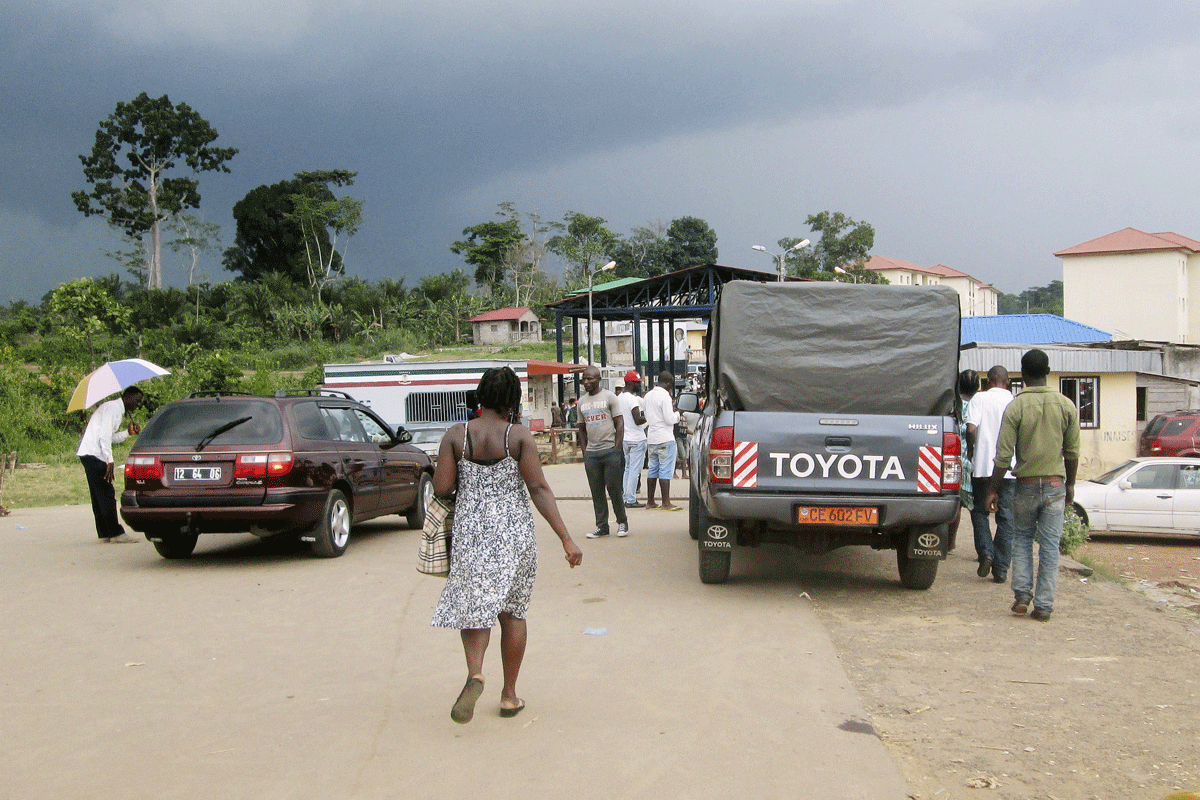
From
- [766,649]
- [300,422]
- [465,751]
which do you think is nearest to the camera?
[465,751]

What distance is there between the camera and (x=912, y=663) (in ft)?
18.6

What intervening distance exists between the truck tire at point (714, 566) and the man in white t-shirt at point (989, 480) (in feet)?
7.06

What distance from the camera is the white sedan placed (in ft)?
51.3

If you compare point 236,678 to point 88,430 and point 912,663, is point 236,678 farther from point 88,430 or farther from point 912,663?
point 88,430

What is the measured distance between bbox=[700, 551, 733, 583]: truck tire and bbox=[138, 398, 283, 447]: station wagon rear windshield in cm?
402

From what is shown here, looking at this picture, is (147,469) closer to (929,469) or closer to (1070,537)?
(929,469)

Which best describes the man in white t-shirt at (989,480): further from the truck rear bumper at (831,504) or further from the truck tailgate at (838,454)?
the truck tailgate at (838,454)

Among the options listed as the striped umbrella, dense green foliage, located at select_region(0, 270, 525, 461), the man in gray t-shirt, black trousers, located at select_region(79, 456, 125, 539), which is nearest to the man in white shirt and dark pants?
black trousers, located at select_region(79, 456, 125, 539)

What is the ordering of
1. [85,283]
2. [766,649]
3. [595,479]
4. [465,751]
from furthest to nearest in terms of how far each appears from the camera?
1. [85,283]
2. [595,479]
3. [766,649]
4. [465,751]

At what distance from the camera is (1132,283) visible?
62.5 m

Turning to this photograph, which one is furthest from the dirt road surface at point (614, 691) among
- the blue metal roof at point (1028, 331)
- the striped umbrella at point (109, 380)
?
the blue metal roof at point (1028, 331)

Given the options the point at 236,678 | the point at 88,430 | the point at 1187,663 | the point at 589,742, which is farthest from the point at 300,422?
the point at 1187,663

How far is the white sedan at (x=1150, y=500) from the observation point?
15641 millimetres

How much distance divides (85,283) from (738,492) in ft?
115
